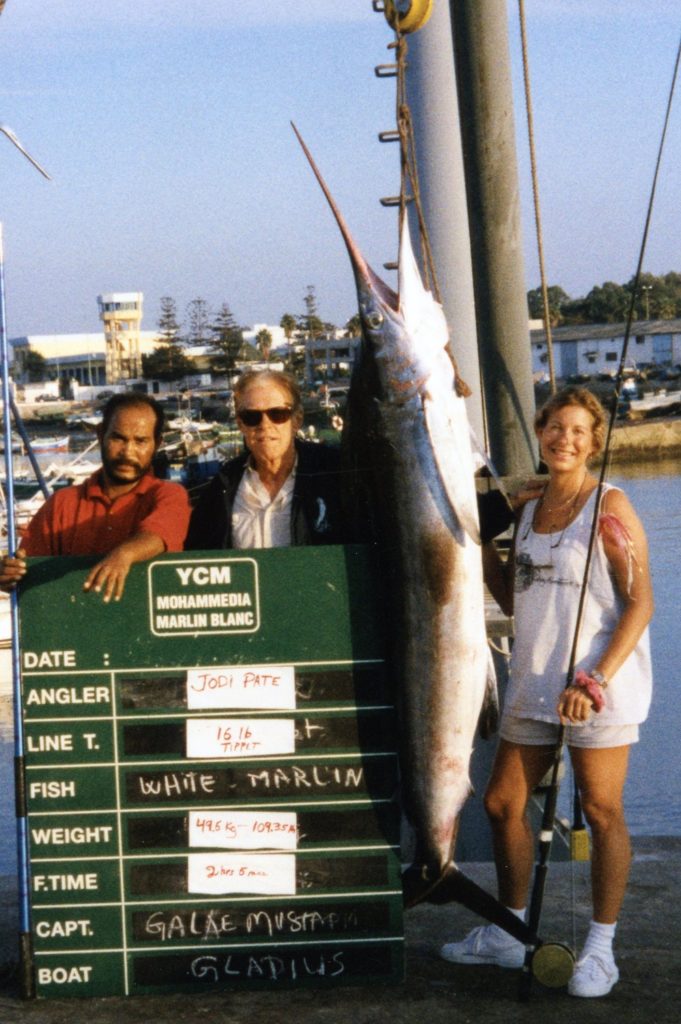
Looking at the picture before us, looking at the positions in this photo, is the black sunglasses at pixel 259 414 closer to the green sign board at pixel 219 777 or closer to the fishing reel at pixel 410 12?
the green sign board at pixel 219 777

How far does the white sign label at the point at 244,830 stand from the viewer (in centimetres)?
426

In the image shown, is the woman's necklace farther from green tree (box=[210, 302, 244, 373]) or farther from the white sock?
green tree (box=[210, 302, 244, 373])

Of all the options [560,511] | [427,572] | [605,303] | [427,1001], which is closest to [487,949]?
[427,1001]

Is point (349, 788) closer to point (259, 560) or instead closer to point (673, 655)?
point (259, 560)

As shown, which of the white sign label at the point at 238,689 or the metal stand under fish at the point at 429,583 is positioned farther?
the white sign label at the point at 238,689

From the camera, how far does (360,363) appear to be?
3.97m

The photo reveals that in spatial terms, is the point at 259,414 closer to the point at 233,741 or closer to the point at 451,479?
the point at 451,479

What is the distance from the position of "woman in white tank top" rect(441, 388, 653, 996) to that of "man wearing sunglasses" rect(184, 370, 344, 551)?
606mm

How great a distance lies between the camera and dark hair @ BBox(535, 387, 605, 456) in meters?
4.25

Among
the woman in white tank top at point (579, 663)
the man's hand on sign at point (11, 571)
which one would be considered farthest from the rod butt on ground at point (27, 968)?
the woman in white tank top at point (579, 663)

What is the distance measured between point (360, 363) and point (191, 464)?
34.4m

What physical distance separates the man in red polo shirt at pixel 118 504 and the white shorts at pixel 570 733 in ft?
3.70

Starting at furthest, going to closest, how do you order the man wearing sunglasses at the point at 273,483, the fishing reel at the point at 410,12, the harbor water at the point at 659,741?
the harbor water at the point at 659,741 < the fishing reel at the point at 410,12 < the man wearing sunglasses at the point at 273,483

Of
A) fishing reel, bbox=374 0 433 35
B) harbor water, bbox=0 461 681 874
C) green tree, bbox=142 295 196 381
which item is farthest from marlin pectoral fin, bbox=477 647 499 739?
green tree, bbox=142 295 196 381
